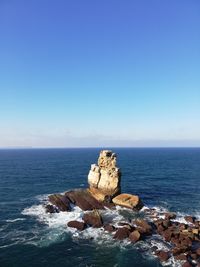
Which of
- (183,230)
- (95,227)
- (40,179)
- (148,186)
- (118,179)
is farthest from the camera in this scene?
(40,179)

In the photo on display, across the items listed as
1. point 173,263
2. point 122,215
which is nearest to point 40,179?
point 122,215

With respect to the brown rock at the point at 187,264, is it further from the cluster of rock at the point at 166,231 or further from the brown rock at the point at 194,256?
the brown rock at the point at 194,256

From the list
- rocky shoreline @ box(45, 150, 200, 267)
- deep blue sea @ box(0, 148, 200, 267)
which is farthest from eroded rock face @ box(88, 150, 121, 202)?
deep blue sea @ box(0, 148, 200, 267)

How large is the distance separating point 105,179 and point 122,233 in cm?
2337

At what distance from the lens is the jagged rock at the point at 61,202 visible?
6514 centimetres

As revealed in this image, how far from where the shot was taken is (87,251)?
4469 centimetres

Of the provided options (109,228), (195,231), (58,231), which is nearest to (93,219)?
(109,228)

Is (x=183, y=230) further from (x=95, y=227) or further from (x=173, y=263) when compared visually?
(x=95, y=227)

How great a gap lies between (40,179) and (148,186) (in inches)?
1620

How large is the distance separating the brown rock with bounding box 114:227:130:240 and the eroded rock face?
19.0 m

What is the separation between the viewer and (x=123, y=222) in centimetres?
5659

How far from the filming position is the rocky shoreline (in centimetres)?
4459

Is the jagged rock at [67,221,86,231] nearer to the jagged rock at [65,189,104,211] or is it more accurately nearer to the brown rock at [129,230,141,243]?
the brown rock at [129,230,141,243]

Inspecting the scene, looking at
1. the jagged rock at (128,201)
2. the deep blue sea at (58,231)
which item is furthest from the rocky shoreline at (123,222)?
the deep blue sea at (58,231)
